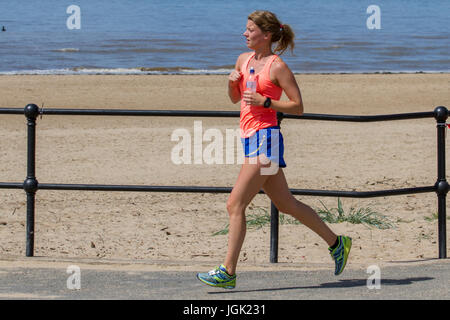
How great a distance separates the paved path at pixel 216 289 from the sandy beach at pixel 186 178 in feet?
1.17

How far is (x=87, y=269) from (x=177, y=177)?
16.1ft

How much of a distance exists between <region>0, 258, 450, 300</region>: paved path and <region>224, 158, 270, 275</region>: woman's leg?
247 mm

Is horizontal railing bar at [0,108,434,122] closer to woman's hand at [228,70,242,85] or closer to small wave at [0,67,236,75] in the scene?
woman's hand at [228,70,242,85]

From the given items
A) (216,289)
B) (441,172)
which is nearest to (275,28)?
(216,289)

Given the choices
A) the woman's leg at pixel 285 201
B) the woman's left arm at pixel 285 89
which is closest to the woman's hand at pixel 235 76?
the woman's left arm at pixel 285 89

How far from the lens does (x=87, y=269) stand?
18.3 ft

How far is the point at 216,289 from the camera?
199 inches

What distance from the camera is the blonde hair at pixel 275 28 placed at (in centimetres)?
484

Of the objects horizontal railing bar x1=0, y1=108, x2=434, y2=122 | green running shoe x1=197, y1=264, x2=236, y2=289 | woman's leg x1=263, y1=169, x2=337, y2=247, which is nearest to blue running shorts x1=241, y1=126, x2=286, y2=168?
woman's leg x1=263, y1=169, x2=337, y2=247

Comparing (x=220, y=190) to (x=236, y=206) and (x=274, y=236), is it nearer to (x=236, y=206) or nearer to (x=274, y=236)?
(x=274, y=236)

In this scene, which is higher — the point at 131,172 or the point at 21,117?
the point at 21,117

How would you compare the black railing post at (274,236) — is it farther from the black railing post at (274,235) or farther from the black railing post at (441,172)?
the black railing post at (441,172)
